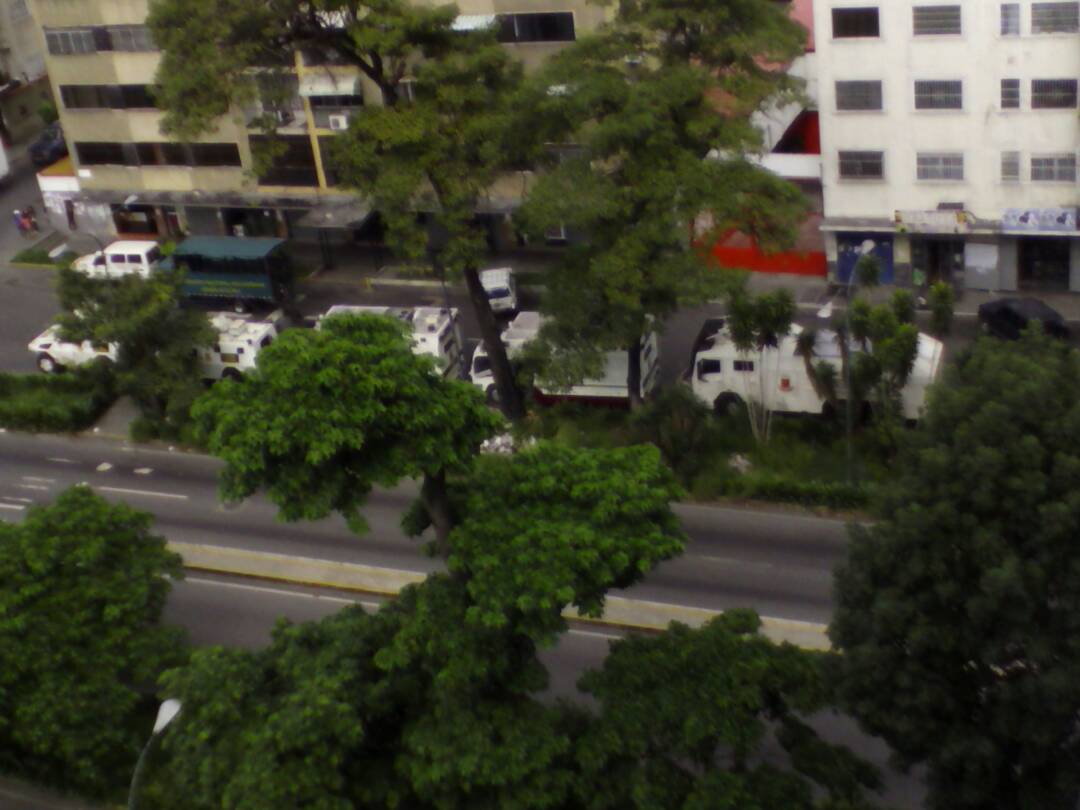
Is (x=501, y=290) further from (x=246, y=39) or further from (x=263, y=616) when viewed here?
(x=263, y=616)

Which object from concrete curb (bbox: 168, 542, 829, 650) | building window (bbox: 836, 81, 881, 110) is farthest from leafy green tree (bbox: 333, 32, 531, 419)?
building window (bbox: 836, 81, 881, 110)

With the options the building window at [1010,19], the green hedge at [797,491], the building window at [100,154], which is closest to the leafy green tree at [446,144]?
the green hedge at [797,491]

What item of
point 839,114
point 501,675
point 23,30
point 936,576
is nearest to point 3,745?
point 501,675

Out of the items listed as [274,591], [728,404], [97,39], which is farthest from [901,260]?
[97,39]

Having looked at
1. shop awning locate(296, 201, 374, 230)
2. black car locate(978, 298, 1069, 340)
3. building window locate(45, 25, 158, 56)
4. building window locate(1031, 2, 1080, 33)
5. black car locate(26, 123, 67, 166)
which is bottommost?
black car locate(978, 298, 1069, 340)

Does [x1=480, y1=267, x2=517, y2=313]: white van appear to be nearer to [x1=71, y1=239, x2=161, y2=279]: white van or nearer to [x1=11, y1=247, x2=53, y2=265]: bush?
[x1=71, y1=239, x2=161, y2=279]: white van

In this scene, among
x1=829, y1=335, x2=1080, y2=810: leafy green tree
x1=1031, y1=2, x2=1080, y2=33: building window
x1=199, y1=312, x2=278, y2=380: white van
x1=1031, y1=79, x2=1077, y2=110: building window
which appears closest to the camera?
x1=829, y1=335, x2=1080, y2=810: leafy green tree

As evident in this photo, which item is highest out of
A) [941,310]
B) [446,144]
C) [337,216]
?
[446,144]
